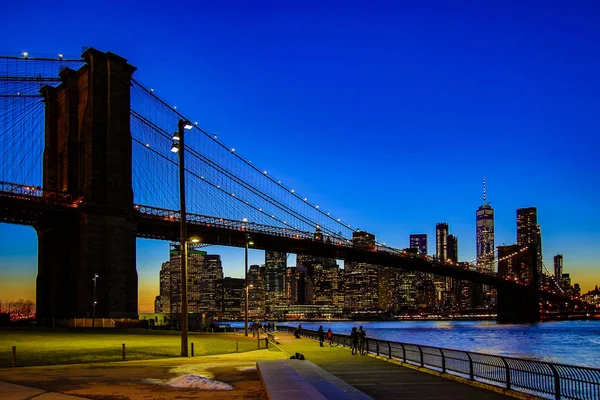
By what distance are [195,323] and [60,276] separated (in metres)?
16.1

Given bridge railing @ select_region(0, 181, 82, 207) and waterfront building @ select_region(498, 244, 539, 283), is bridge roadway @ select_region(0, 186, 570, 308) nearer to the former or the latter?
bridge railing @ select_region(0, 181, 82, 207)

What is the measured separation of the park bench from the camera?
1398cm

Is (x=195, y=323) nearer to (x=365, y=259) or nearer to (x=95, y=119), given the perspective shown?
(x=95, y=119)

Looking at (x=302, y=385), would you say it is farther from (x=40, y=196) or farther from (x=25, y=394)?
(x=40, y=196)

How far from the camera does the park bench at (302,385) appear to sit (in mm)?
13984

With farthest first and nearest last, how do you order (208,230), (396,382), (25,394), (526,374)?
(208,230), (526,374), (396,382), (25,394)

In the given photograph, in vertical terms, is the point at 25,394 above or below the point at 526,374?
above

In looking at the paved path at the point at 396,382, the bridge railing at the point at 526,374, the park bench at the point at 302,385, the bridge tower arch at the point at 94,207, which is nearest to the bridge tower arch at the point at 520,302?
the bridge tower arch at the point at 94,207

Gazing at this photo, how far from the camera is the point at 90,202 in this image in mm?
68875

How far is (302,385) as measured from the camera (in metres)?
15.5

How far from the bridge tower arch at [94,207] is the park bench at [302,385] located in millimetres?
50968

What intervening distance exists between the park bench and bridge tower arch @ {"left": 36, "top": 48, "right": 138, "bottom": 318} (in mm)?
50968

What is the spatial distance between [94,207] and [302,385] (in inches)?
2269

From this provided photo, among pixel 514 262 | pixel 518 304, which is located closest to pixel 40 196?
pixel 518 304
